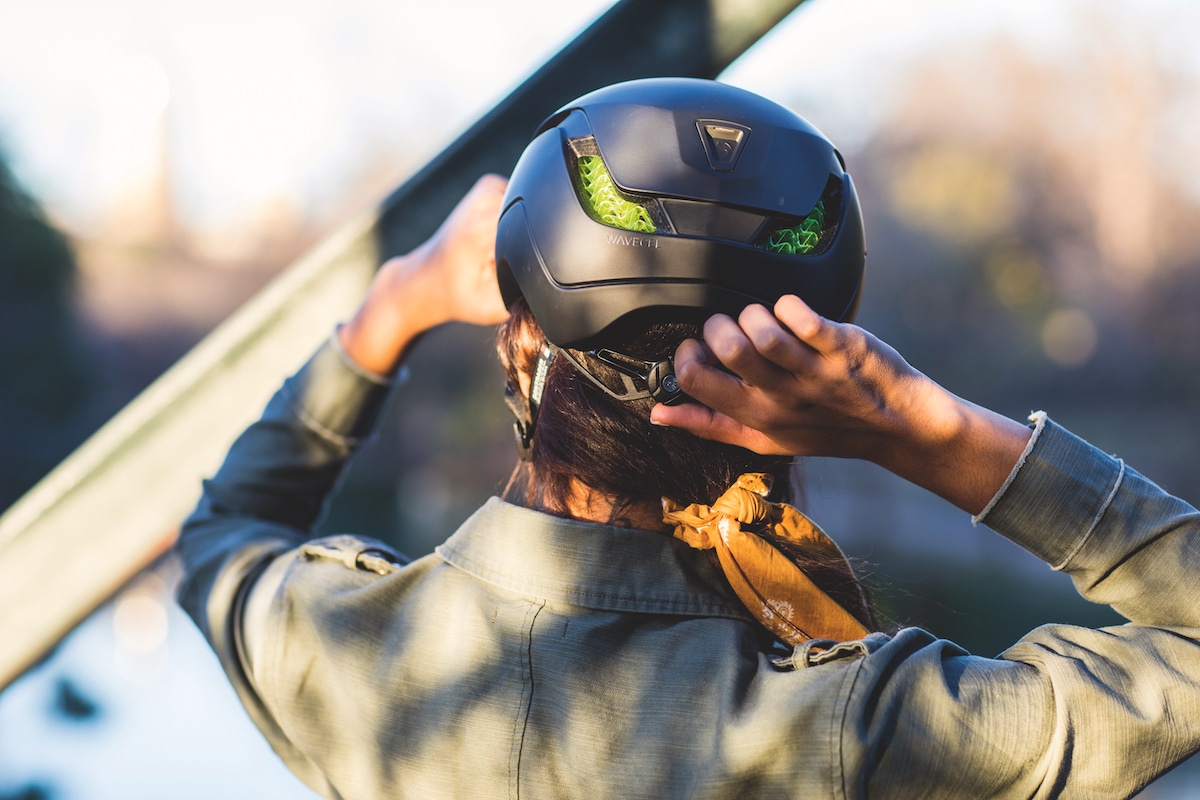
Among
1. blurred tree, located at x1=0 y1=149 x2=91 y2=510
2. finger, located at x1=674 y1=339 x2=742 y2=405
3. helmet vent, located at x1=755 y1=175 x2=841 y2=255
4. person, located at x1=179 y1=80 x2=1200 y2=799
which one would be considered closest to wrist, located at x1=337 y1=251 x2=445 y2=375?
person, located at x1=179 y1=80 x2=1200 y2=799

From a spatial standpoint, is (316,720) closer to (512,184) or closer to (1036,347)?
(512,184)

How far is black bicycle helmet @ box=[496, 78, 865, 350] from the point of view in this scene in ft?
4.85

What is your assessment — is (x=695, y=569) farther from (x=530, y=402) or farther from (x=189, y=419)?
(x=189, y=419)

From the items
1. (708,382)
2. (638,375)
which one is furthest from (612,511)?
(708,382)

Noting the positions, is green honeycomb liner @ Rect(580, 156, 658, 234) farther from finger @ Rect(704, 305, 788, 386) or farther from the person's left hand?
finger @ Rect(704, 305, 788, 386)

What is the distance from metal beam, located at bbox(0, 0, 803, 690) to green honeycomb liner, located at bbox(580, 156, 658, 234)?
151mm

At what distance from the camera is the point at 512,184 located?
65.6 inches

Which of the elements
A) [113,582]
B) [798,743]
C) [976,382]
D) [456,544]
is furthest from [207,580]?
[976,382]

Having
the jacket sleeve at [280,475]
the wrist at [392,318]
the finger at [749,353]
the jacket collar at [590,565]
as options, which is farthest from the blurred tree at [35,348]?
the finger at [749,353]

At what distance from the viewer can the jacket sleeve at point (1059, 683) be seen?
48.7 inches

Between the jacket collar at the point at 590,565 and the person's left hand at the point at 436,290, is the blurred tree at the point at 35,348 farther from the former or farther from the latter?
the jacket collar at the point at 590,565

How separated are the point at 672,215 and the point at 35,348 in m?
27.0

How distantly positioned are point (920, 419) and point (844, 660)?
1.05ft

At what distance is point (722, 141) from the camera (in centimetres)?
152
